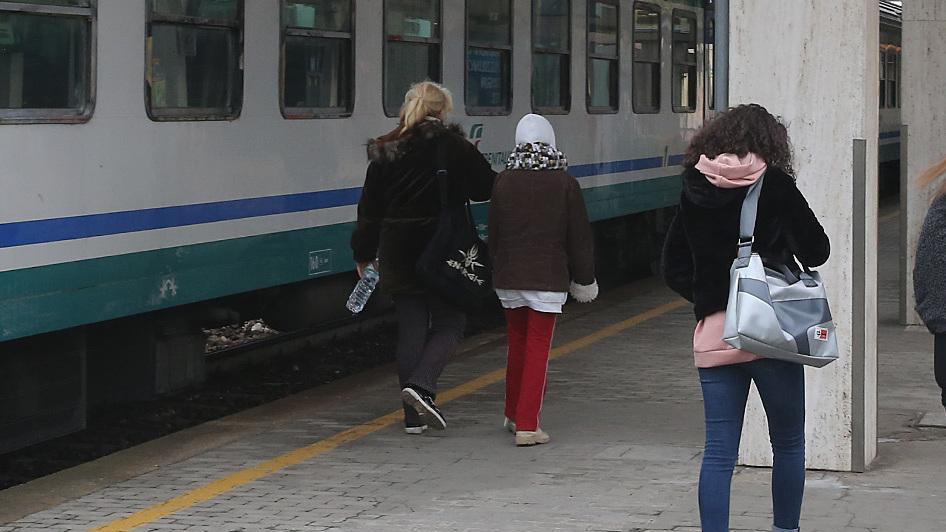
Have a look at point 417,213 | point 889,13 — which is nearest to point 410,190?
point 417,213

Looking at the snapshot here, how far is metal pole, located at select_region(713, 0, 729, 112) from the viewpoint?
24.3ft

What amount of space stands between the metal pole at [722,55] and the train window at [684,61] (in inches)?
328

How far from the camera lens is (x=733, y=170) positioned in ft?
16.6

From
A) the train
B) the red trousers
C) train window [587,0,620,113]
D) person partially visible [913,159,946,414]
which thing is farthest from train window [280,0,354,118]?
train window [587,0,620,113]

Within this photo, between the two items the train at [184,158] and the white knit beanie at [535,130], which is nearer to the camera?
the train at [184,158]

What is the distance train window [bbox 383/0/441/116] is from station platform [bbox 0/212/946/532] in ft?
6.04

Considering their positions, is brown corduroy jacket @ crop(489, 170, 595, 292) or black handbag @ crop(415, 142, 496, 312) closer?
brown corduroy jacket @ crop(489, 170, 595, 292)

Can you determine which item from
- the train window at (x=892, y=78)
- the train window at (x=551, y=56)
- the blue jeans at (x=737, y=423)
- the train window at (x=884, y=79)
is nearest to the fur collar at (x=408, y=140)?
the blue jeans at (x=737, y=423)

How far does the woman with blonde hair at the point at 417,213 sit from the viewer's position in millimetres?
7875

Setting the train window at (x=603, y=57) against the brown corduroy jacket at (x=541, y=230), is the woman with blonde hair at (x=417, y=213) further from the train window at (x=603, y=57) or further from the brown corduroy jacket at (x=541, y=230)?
the train window at (x=603, y=57)

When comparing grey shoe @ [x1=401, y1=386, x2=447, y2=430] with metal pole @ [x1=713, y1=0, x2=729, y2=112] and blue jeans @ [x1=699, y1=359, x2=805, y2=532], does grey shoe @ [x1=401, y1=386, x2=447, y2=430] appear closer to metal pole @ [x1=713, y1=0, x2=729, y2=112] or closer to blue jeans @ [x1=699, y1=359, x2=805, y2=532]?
metal pole @ [x1=713, y1=0, x2=729, y2=112]

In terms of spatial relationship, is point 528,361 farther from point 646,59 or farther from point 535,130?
point 646,59

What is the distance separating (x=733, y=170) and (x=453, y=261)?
290 centimetres

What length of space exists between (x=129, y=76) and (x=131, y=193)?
56 centimetres
